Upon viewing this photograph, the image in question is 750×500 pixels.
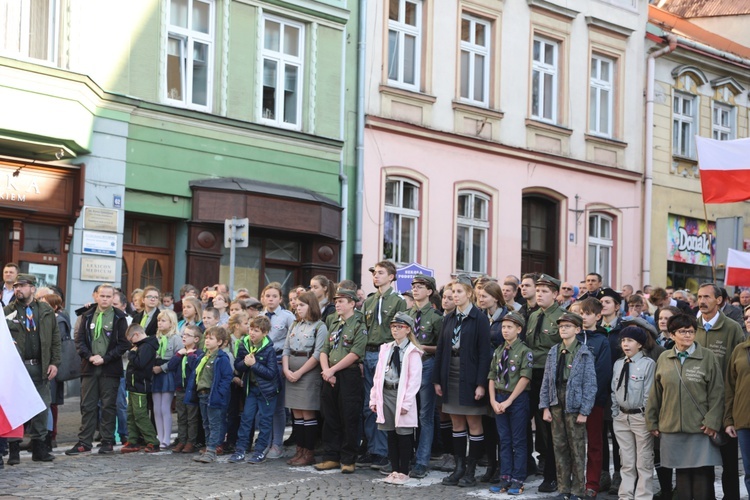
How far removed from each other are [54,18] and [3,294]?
603cm

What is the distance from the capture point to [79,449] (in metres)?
Answer: 13.3

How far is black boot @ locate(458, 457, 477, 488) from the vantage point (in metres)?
11.4

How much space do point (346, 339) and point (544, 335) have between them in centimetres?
212

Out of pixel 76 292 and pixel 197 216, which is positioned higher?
pixel 197 216

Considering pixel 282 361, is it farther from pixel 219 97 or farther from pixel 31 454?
pixel 219 97

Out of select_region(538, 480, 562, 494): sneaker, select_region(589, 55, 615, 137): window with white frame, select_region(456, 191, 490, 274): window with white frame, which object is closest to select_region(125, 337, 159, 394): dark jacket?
select_region(538, 480, 562, 494): sneaker

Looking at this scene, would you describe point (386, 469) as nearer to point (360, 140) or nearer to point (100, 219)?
point (100, 219)

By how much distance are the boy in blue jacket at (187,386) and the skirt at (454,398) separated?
10.3 ft

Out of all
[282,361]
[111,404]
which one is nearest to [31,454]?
[111,404]

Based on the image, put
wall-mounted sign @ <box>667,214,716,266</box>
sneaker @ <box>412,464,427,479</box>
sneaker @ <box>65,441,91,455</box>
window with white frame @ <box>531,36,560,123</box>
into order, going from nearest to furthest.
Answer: sneaker @ <box>412,464,427,479</box> → sneaker @ <box>65,441,91,455</box> → window with white frame @ <box>531,36,560,123</box> → wall-mounted sign @ <box>667,214,716,266</box>

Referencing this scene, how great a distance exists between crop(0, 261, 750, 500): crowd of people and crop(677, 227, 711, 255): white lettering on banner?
50.9 feet

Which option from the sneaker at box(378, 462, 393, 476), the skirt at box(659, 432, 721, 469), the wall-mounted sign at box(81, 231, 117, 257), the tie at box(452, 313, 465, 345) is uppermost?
the wall-mounted sign at box(81, 231, 117, 257)

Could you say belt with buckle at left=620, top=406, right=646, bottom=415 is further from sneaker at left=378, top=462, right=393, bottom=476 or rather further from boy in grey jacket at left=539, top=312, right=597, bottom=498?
sneaker at left=378, top=462, right=393, bottom=476

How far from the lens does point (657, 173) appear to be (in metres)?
29.3
